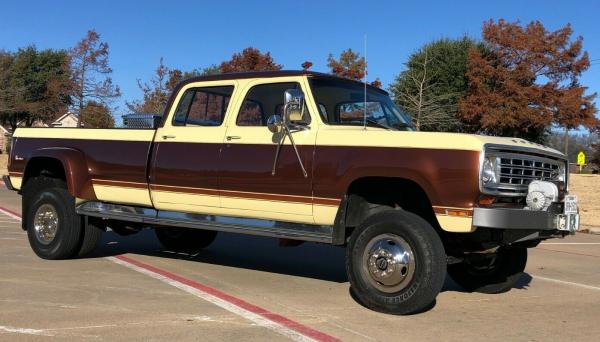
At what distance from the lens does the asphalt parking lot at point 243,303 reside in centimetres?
511

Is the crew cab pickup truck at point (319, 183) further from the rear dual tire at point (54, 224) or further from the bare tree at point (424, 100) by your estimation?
the bare tree at point (424, 100)

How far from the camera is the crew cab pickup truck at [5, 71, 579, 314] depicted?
17.8ft

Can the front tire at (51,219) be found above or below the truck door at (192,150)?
below

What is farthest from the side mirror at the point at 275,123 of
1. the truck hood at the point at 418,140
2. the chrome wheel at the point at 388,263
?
the chrome wheel at the point at 388,263

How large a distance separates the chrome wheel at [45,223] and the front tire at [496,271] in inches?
204

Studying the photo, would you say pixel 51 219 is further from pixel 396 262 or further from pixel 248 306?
pixel 396 262

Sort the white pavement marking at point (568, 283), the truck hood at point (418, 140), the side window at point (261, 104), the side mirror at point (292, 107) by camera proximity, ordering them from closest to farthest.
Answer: the truck hood at point (418, 140) < the side mirror at point (292, 107) < the side window at point (261, 104) < the white pavement marking at point (568, 283)

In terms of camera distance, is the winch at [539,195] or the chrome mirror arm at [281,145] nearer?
the winch at [539,195]

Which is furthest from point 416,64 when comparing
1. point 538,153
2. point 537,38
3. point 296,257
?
point 538,153

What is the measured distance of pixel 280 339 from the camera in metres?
4.87

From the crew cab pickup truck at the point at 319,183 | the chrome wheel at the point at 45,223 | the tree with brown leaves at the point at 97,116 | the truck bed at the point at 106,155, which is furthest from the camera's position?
the tree with brown leaves at the point at 97,116

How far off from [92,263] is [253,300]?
2913mm

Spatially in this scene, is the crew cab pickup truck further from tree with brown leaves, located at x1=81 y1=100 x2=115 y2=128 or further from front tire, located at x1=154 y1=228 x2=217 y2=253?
tree with brown leaves, located at x1=81 y1=100 x2=115 y2=128

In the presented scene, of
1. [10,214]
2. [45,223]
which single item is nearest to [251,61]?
[10,214]
